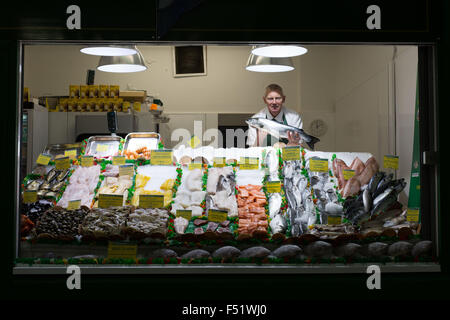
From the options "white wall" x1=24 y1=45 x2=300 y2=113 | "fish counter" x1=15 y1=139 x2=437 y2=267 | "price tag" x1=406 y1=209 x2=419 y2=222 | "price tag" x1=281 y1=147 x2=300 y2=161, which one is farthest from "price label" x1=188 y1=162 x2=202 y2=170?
"white wall" x1=24 y1=45 x2=300 y2=113

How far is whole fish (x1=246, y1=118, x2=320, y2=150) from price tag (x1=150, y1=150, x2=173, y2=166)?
1251mm

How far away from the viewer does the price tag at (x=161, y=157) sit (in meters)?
4.25

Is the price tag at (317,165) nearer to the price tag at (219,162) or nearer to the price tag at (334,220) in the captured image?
the price tag at (334,220)

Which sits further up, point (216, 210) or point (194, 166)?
point (194, 166)

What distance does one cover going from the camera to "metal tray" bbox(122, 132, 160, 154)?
4.72 meters

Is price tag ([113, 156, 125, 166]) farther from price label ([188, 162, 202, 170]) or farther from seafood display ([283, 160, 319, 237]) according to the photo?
seafood display ([283, 160, 319, 237])

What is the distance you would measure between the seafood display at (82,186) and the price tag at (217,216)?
3.39 ft

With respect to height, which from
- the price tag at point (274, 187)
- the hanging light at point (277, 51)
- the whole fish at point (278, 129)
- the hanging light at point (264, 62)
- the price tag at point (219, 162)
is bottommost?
the price tag at point (274, 187)

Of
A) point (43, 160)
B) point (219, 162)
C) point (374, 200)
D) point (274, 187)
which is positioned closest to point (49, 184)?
point (43, 160)

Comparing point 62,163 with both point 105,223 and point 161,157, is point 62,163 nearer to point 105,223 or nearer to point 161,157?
point 161,157

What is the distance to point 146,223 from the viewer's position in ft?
11.3

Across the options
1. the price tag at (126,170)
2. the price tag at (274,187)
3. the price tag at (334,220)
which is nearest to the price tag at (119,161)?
the price tag at (126,170)

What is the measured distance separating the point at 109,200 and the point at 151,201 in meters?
0.32
